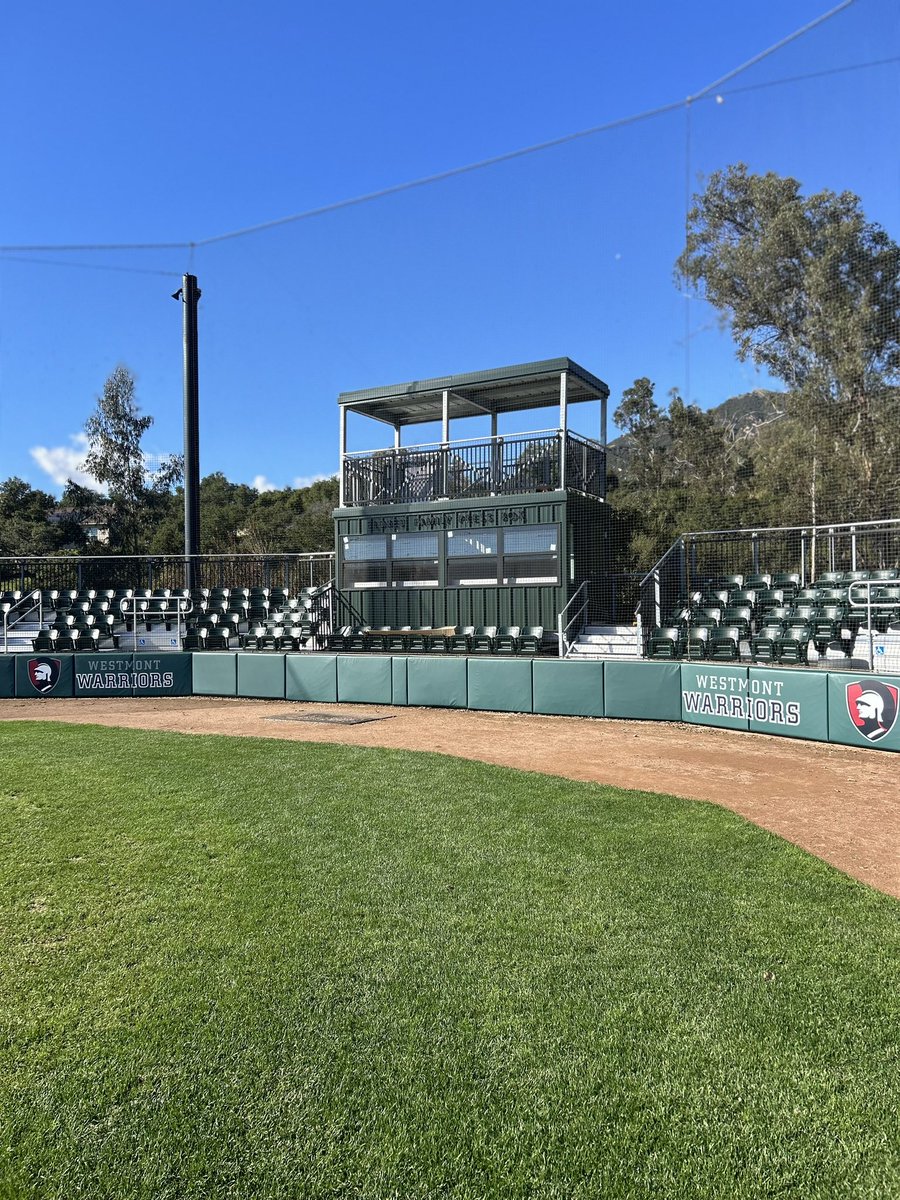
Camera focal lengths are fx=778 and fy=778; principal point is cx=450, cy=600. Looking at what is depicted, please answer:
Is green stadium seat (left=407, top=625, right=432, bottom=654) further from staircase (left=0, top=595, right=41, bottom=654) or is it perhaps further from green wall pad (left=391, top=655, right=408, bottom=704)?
staircase (left=0, top=595, right=41, bottom=654)

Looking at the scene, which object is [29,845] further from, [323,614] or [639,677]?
[323,614]

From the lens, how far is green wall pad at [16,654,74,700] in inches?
655

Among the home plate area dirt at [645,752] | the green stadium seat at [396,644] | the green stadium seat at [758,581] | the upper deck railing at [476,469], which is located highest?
the upper deck railing at [476,469]

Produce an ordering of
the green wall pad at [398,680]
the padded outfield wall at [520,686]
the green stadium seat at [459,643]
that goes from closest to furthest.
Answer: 1. the padded outfield wall at [520,686]
2. the green wall pad at [398,680]
3. the green stadium seat at [459,643]

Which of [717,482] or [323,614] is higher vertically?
[717,482]

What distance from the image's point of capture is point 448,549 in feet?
61.6

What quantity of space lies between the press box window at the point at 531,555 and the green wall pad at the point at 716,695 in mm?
5583

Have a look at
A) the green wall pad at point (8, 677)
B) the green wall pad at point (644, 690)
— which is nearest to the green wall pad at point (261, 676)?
the green wall pad at point (8, 677)

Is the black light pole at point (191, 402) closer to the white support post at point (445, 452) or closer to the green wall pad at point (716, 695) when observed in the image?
the white support post at point (445, 452)

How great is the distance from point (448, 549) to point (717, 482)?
15.1 metres

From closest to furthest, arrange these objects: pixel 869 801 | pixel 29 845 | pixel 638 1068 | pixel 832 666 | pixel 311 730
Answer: pixel 638 1068
pixel 29 845
pixel 869 801
pixel 832 666
pixel 311 730

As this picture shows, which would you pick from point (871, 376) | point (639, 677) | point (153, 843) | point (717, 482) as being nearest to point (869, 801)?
point (639, 677)

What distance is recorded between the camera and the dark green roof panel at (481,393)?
60.9 ft

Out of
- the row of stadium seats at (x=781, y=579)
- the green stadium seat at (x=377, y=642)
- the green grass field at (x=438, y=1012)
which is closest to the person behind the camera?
the green grass field at (x=438, y=1012)
